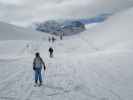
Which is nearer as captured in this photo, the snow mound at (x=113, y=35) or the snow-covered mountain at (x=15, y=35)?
the snow mound at (x=113, y=35)

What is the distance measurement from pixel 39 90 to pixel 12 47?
41409 mm

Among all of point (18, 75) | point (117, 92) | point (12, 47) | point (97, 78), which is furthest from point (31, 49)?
point (117, 92)

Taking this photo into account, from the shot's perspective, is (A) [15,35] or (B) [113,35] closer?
(B) [113,35]

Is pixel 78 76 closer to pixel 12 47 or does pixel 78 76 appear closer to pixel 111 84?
pixel 111 84

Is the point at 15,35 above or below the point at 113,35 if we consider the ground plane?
above

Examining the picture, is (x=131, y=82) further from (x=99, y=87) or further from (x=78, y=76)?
(x=78, y=76)

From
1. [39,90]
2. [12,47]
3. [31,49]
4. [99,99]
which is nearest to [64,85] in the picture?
[39,90]

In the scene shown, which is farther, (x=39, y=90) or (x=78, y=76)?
(x=78, y=76)

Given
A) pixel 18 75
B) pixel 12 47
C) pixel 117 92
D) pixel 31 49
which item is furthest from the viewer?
pixel 12 47

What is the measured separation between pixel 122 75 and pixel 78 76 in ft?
9.73

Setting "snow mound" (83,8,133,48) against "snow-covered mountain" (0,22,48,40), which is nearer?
"snow mound" (83,8,133,48)

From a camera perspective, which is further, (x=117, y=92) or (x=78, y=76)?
(x=78, y=76)

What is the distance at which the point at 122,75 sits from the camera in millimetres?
16219

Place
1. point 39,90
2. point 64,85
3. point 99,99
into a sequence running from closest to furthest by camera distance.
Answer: point 99,99 → point 39,90 → point 64,85
